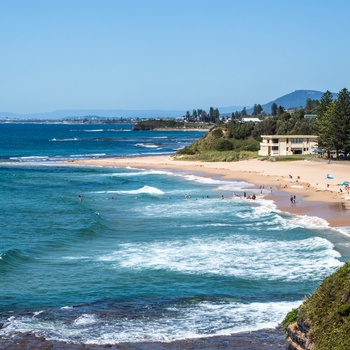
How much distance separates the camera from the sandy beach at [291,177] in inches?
1784

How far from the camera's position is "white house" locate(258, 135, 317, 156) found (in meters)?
91.5

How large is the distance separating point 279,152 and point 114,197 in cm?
4285

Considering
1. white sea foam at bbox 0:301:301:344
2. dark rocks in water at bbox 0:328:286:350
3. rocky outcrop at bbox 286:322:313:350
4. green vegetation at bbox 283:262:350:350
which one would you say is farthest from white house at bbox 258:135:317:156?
green vegetation at bbox 283:262:350:350

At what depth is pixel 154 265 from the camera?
28.6 meters

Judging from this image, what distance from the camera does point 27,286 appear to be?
2584 centimetres

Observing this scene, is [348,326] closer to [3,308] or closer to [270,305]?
[270,305]

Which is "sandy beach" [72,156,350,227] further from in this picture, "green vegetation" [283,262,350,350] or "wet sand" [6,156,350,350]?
"green vegetation" [283,262,350,350]

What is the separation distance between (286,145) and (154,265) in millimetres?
66411

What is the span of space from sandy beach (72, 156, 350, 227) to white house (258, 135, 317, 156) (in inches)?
205

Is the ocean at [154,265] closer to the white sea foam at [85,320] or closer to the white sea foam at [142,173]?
the white sea foam at [85,320]

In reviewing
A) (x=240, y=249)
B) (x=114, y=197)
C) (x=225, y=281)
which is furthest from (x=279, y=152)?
(x=225, y=281)

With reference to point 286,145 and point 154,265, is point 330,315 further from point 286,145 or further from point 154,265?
point 286,145

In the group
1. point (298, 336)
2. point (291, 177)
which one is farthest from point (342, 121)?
Result: point (298, 336)

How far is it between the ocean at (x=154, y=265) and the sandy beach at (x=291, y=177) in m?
2.30
